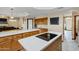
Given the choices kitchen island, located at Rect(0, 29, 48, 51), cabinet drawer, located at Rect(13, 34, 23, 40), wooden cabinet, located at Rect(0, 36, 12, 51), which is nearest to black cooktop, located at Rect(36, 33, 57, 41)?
kitchen island, located at Rect(0, 29, 48, 51)

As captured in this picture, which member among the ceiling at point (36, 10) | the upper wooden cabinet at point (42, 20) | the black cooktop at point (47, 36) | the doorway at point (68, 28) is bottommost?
the black cooktop at point (47, 36)

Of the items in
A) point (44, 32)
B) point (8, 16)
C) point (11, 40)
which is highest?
point (8, 16)

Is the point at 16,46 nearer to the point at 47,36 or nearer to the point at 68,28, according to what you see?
the point at 47,36

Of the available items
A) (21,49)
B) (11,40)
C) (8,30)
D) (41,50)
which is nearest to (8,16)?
(8,30)

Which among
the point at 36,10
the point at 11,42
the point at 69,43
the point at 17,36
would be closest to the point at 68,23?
the point at 69,43

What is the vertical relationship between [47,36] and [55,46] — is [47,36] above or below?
above

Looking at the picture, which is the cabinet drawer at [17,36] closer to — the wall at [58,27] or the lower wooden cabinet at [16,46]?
the lower wooden cabinet at [16,46]

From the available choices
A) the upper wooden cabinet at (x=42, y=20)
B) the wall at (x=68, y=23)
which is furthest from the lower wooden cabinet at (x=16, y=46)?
the wall at (x=68, y=23)

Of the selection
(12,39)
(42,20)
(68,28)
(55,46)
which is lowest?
(55,46)

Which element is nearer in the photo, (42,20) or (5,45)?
(5,45)

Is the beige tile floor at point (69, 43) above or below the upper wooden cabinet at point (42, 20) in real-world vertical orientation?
below
